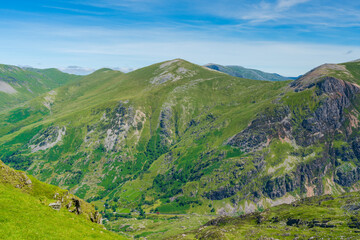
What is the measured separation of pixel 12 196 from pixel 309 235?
731ft

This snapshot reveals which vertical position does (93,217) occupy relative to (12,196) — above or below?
Result: below

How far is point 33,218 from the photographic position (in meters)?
42.6

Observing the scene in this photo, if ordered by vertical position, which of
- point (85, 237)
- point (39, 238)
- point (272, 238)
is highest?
point (39, 238)

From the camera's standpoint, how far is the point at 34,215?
43844 mm

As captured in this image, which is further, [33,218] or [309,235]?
[309,235]

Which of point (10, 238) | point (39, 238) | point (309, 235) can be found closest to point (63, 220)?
point (39, 238)

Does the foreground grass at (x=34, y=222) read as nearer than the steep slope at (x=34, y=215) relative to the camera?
Yes

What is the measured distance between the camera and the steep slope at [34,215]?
126 ft

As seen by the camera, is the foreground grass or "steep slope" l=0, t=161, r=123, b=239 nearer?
the foreground grass

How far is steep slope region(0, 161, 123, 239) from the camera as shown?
3853 cm

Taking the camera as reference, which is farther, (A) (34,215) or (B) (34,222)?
(A) (34,215)

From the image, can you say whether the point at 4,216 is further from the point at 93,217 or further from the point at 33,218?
the point at 93,217

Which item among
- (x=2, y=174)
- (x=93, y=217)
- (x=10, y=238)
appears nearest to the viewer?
(x=10, y=238)

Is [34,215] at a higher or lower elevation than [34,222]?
higher
